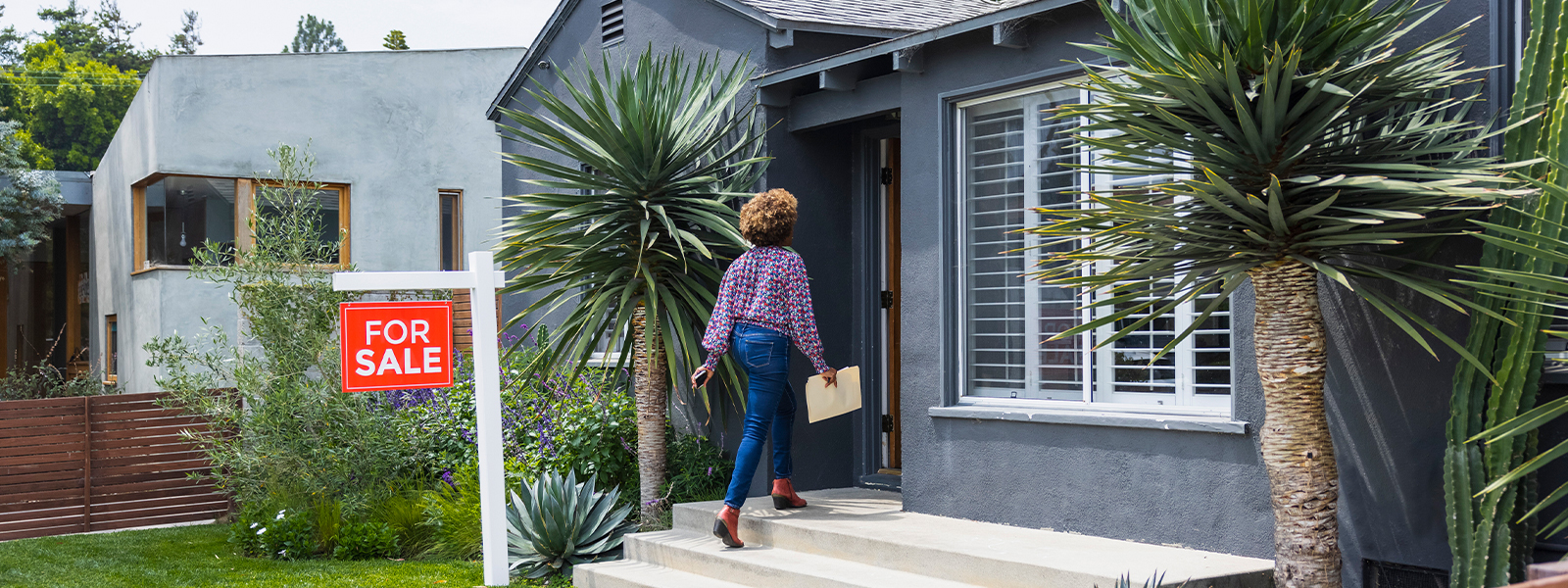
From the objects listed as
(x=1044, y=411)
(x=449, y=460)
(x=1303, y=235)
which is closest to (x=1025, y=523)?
(x=1044, y=411)

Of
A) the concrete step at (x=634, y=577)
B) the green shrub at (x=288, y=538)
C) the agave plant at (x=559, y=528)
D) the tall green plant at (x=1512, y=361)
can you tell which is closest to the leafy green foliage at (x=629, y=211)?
the agave plant at (x=559, y=528)

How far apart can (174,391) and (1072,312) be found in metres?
7.68

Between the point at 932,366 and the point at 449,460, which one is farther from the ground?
the point at 932,366

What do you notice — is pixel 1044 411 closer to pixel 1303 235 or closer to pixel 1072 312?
pixel 1072 312

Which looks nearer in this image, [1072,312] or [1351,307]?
[1351,307]

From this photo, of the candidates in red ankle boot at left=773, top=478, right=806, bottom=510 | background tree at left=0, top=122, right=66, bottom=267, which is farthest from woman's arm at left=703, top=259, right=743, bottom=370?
→ background tree at left=0, top=122, right=66, bottom=267

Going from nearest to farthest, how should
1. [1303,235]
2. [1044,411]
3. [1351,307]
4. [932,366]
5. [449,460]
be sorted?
1. [1303,235]
2. [1351,307]
3. [1044,411]
4. [932,366]
5. [449,460]

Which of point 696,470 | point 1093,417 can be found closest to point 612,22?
point 696,470

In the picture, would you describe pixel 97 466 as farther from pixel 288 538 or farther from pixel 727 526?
pixel 727 526

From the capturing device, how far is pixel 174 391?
9805 mm

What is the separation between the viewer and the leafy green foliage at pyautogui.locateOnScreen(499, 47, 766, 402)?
7.04 meters

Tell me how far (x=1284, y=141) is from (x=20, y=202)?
19094 millimetres

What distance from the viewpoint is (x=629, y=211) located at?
23.4 feet

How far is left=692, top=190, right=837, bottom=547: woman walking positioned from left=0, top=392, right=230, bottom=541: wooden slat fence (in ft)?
22.1
